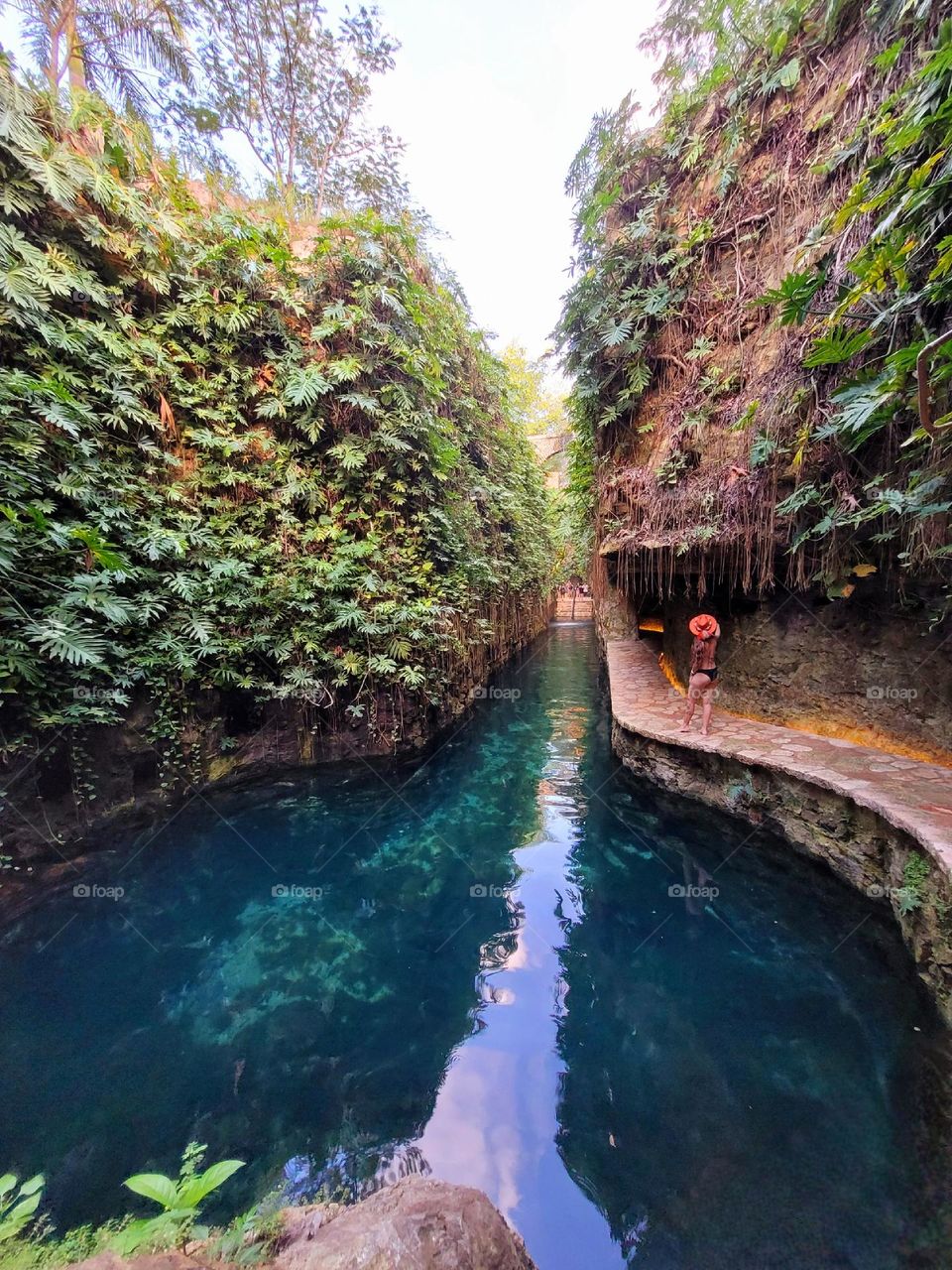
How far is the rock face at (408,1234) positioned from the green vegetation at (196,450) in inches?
170

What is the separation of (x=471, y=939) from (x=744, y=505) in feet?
17.9

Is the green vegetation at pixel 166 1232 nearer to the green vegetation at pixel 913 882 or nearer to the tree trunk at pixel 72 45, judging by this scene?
the green vegetation at pixel 913 882

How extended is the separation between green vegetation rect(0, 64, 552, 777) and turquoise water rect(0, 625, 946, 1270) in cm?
199

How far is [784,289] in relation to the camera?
13.1 ft

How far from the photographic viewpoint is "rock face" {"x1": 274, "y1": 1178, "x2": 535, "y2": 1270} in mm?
1325

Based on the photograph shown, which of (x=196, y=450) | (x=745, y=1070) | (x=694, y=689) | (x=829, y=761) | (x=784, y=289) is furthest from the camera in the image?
(x=196, y=450)

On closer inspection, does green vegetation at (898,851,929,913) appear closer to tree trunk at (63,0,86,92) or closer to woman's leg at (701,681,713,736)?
woman's leg at (701,681,713,736)

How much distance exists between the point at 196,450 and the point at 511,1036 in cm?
672

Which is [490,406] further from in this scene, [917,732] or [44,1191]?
[44,1191]

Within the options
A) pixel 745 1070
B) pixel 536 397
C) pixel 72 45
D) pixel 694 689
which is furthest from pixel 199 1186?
pixel 536 397

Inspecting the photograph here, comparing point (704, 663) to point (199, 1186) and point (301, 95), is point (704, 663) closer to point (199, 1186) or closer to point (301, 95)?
point (199, 1186)

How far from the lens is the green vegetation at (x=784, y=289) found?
11.6 feet

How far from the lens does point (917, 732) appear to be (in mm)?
4492

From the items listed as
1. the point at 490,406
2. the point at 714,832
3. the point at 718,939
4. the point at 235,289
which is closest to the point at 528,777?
the point at 714,832
